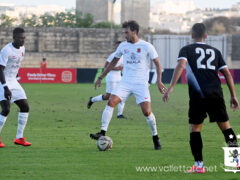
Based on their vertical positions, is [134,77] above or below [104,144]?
above

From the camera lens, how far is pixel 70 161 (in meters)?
10.4

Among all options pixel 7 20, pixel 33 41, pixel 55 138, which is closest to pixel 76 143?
pixel 55 138

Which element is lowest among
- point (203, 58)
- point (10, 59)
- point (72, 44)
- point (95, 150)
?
point (72, 44)

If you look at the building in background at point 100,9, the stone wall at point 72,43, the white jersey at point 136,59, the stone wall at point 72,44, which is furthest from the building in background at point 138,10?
the white jersey at point 136,59

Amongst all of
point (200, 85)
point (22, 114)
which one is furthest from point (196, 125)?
point (22, 114)

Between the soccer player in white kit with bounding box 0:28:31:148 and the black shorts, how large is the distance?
164 inches

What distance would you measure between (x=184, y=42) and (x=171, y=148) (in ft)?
202

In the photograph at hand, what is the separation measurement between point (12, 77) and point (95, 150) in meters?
2.14

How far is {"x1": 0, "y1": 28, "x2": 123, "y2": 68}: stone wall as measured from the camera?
2778 inches

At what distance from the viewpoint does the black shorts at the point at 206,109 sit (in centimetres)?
913

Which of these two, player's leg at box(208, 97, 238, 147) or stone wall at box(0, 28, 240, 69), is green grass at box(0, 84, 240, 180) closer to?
player's leg at box(208, 97, 238, 147)

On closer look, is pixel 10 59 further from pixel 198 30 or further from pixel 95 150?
pixel 198 30

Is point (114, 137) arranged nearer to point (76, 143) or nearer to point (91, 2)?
point (76, 143)

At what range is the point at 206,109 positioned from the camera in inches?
361
